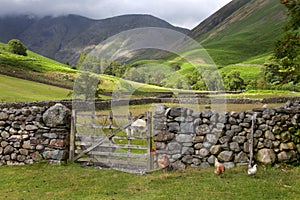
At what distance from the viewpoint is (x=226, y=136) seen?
12.0 metres

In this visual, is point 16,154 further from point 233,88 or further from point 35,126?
point 233,88

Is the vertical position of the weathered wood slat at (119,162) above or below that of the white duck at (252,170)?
below

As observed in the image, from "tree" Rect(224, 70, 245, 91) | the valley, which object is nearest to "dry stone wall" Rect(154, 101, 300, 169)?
the valley

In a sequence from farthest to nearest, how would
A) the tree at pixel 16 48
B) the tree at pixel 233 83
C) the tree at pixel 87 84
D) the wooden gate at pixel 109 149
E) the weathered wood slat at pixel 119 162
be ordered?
1. the tree at pixel 16 48
2. the tree at pixel 233 83
3. the tree at pixel 87 84
4. the weathered wood slat at pixel 119 162
5. the wooden gate at pixel 109 149

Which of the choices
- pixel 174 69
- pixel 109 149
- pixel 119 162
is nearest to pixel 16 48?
pixel 174 69

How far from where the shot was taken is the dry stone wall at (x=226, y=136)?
38.2 feet

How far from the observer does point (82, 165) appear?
43.5ft

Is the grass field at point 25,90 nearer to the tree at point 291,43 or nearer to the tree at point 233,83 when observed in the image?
the tree at point 291,43

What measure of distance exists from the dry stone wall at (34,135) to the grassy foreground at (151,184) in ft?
4.21

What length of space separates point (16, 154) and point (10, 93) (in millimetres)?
36437

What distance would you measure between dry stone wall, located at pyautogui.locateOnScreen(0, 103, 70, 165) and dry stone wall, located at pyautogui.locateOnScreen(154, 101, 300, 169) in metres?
3.83

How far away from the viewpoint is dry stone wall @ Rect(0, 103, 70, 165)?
13.6 meters

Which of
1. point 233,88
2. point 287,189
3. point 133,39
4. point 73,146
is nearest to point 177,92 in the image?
point 133,39

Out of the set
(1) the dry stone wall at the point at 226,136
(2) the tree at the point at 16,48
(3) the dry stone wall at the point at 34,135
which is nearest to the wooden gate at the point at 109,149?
(3) the dry stone wall at the point at 34,135
